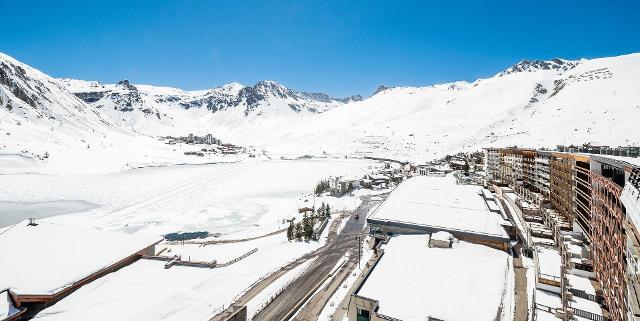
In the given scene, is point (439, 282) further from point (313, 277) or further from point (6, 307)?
point (6, 307)

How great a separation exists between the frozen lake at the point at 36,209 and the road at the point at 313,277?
55562 millimetres

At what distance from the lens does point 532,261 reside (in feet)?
118

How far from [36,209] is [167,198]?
24820 mm

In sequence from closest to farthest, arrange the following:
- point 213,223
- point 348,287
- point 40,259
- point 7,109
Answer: point 40,259 → point 348,287 → point 213,223 → point 7,109

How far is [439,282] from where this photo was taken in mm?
28625

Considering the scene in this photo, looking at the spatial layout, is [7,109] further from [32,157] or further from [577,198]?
[577,198]

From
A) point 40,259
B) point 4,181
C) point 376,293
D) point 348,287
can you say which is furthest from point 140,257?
point 4,181

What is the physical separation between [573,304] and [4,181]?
119 meters

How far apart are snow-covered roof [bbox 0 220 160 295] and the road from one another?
16558 millimetres

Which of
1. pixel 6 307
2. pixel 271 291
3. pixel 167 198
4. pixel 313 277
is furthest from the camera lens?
pixel 167 198

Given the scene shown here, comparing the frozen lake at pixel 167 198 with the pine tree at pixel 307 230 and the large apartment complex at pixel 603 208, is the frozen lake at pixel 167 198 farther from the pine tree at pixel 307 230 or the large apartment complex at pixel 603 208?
the large apartment complex at pixel 603 208

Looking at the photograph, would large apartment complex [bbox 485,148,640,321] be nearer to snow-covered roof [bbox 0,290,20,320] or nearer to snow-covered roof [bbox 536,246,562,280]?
snow-covered roof [bbox 536,246,562,280]

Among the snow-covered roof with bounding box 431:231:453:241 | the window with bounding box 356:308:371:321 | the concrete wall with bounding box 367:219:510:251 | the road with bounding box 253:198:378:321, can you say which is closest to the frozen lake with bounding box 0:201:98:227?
the road with bounding box 253:198:378:321

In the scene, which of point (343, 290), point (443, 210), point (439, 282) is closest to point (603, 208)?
point (439, 282)
